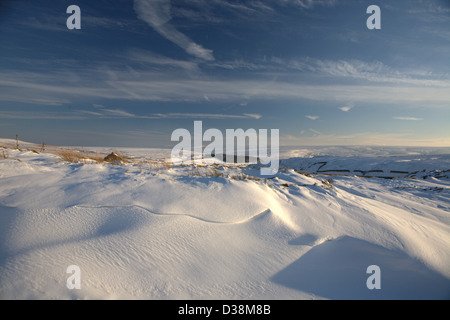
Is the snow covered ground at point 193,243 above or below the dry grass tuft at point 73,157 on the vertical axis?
below

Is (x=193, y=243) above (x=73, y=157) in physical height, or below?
below

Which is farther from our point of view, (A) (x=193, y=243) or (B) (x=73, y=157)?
(B) (x=73, y=157)

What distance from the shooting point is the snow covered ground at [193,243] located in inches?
69.7

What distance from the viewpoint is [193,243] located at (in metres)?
2.21

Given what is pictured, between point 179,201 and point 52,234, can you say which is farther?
point 179,201

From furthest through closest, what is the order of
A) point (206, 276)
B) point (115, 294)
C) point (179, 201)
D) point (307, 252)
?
point (179, 201) → point (307, 252) → point (206, 276) → point (115, 294)

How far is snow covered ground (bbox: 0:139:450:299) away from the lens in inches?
69.7

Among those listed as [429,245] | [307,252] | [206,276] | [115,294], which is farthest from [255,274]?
[429,245]

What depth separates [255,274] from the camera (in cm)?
203

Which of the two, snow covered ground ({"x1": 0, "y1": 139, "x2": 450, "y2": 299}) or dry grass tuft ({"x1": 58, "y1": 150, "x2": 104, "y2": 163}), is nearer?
snow covered ground ({"x1": 0, "y1": 139, "x2": 450, "y2": 299})

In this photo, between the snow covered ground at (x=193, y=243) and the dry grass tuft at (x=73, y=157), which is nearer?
the snow covered ground at (x=193, y=243)
